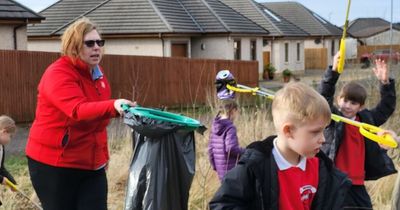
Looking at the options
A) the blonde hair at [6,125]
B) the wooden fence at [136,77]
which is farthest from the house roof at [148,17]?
the blonde hair at [6,125]

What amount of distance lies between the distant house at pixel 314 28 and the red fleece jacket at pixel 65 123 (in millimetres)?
44898

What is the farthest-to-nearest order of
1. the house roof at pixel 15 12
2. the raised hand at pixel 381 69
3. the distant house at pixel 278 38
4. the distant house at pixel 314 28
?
1. the distant house at pixel 314 28
2. the distant house at pixel 278 38
3. the house roof at pixel 15 12
4. the raised hand at pixel 381 69

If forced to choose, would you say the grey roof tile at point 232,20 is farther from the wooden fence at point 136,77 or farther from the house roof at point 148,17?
the wooden fence at point 136,77

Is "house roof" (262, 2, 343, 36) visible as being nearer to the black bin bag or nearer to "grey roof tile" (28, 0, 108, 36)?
"grey roof tile" (28, 0, 108, 36)

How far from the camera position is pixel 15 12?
805 inches

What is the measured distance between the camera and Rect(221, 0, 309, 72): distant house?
42.3m

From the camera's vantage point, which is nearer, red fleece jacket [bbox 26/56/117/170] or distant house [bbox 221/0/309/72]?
red fleece jacket [bbox 26/56/117/170]

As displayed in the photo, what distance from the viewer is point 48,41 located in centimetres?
3253

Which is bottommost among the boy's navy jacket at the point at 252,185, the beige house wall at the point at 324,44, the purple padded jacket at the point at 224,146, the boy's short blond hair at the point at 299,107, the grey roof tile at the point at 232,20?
the purple padded jacket at the point at 224,146

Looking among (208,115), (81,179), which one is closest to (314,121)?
(81,179)

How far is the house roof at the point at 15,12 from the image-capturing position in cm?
2000

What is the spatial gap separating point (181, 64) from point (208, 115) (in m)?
14.0

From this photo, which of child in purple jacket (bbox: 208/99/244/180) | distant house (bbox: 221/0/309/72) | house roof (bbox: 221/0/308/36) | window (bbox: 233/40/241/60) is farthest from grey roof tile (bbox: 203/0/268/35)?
child in purple jacket (bbox: 208/99/244/180)

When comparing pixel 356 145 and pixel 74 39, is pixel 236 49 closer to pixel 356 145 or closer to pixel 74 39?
pixel 356 145
